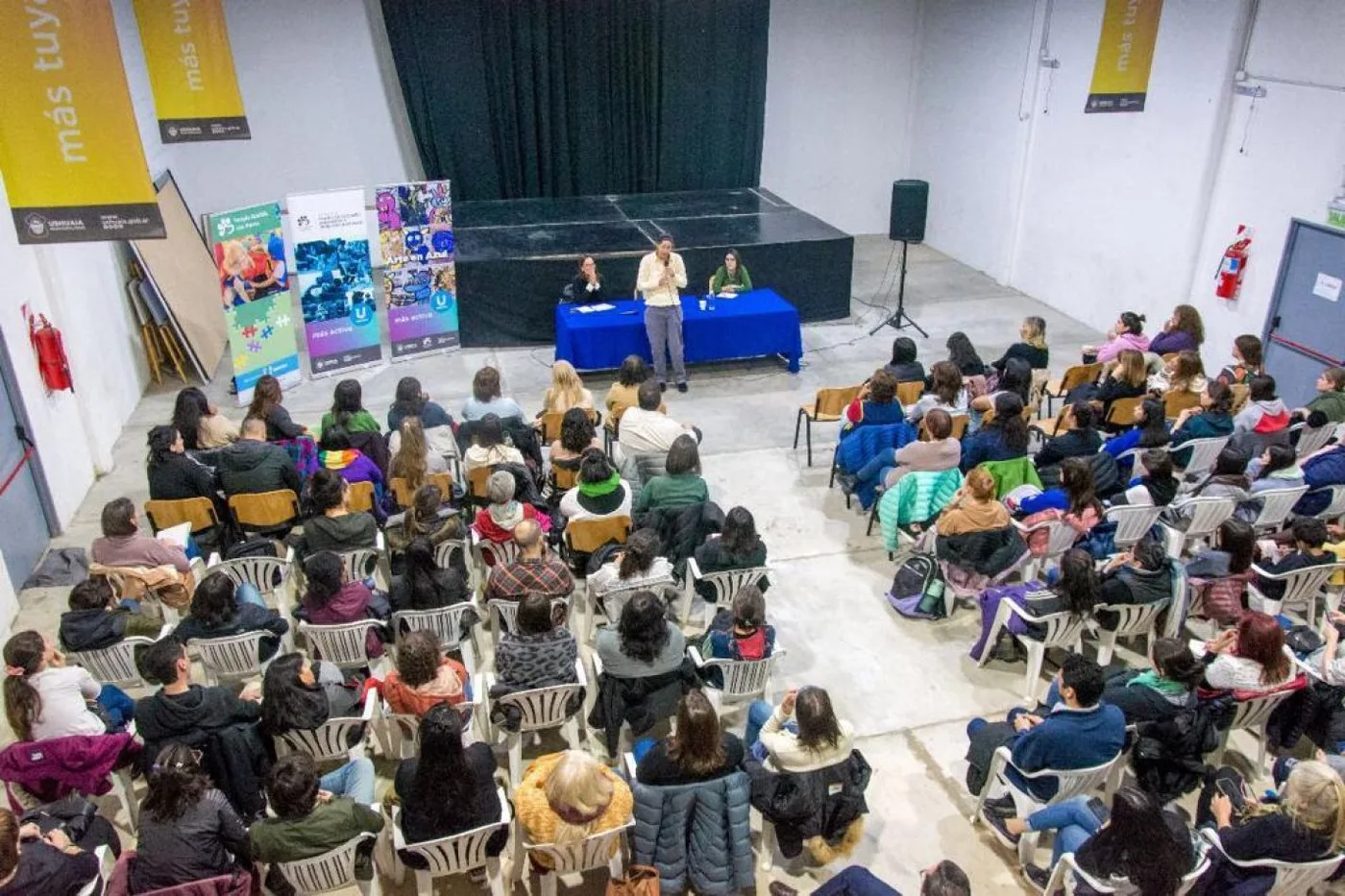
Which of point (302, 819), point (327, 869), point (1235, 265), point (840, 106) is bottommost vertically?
point (327, 869)

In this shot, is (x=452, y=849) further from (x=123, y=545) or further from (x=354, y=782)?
(x=123, y=545)

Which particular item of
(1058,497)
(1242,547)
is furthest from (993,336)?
(1242,547)

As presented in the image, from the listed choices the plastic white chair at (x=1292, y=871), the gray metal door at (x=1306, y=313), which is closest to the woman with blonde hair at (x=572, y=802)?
the plastic white chair at (x=1292, y=871)

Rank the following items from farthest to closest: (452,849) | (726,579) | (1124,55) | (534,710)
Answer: (1124,55), (726,579), (534,710), (452,849)

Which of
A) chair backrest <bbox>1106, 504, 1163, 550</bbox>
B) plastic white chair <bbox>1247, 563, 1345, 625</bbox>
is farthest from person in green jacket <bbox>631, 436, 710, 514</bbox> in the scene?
plastic white chair <bbox>1247, 563, 1345, 625</bbox>

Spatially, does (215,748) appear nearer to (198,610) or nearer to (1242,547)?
(198,610)

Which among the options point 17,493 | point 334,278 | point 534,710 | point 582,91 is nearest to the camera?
point 534,710

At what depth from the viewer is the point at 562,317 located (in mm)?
9078

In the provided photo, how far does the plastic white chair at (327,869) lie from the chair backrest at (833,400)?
463cm

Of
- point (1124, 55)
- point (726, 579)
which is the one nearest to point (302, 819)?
point (726, 579)

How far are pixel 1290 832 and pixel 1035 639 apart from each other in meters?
1.60

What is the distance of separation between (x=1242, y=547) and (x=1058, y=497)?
3.24 feet

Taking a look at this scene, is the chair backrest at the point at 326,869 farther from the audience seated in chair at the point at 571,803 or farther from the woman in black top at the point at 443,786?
the audience seated in chair at the point at 571,803

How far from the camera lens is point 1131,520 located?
218 inches
